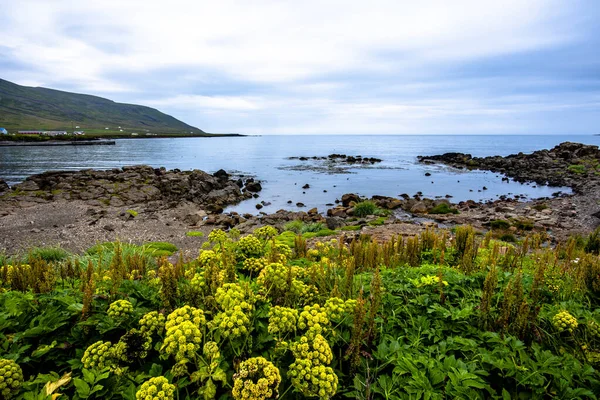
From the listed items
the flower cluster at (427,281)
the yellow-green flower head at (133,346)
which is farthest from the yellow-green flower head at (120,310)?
the flower cluster at (427,281)

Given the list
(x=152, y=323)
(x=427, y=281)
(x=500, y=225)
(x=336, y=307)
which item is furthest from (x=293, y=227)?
(x=152, y=323)

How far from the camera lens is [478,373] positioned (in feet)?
10.2

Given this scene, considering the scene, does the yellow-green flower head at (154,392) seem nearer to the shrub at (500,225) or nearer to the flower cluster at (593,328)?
the flower cluster at (593,328)

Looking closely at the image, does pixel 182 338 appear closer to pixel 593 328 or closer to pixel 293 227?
pixel 593 328

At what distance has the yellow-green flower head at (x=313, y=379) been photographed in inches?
92.0

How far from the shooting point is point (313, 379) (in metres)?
2.33

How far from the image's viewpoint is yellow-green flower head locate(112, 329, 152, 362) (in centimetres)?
280

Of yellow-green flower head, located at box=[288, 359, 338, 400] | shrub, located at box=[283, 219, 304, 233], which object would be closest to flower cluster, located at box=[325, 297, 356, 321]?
yellow-green flower head, located at box=[288, 359, 338, 400]

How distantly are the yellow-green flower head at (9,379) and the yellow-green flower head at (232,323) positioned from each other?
4.96 ft

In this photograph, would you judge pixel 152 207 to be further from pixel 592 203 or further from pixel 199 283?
pixel 592 203

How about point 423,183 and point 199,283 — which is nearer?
point 199,283

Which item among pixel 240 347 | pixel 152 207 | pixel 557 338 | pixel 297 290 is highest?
pixel 297 290

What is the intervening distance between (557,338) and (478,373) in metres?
1.49

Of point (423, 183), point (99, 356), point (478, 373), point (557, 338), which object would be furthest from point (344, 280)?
point (423, 183)
